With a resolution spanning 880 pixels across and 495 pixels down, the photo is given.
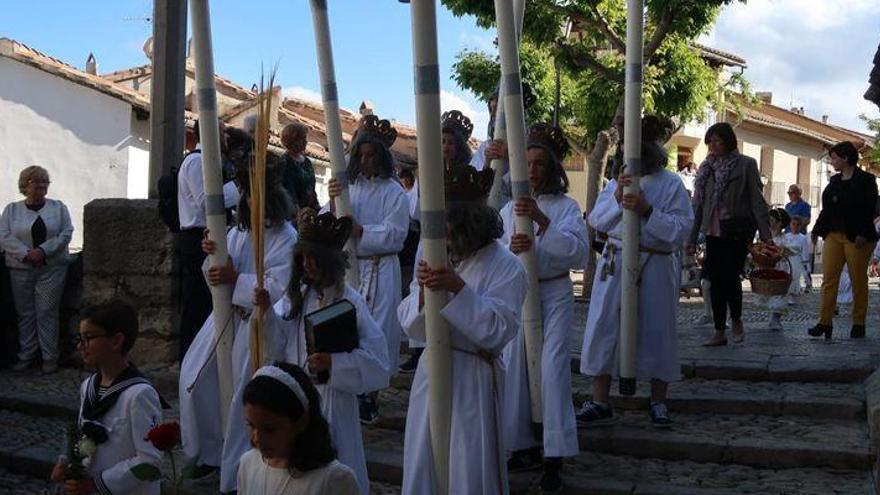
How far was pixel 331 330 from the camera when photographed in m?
4.73

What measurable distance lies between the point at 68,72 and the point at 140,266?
681 inches

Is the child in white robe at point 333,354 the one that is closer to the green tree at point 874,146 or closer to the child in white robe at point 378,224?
the child in white robe at point 378,224

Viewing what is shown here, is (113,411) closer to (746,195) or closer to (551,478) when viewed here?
(551,478)

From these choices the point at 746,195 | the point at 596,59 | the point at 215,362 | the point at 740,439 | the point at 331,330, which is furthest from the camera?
the point at 596,59

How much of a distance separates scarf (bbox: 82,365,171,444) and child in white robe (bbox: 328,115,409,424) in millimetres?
3156

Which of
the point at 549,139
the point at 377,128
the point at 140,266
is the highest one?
the point at 377,128

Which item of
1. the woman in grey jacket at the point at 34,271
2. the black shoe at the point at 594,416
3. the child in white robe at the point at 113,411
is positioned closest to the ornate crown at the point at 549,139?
Result: the black shoe at the point at 594,416

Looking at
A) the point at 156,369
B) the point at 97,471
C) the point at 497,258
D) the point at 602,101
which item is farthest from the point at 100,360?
the point at 602,101

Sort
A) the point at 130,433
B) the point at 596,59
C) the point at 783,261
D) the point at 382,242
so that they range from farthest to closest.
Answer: the point at 596,59, the point at 783,261, the point at 382,242, the point at 130,433

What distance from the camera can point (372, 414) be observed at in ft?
22.8

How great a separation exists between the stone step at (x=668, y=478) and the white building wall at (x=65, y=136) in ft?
63.1

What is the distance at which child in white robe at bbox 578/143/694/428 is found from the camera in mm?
6523

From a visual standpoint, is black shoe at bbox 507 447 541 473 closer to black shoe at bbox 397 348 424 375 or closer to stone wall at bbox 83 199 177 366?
black shoe at bbox 397 348 424 375

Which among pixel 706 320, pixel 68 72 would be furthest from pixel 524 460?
pixel 68 72
